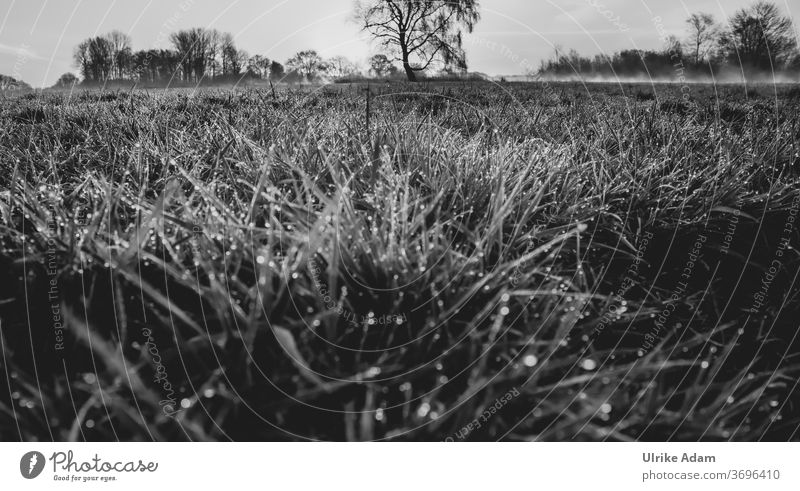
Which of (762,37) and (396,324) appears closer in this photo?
(396,324)

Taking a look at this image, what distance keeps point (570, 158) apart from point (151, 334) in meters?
1.59

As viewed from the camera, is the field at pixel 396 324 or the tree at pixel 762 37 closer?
the field at pixel 396 324

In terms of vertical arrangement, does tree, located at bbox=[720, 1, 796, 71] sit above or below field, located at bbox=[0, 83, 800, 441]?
above

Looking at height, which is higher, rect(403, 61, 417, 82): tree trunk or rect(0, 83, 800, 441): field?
rect(403, 61, 417, 82): tree trunk

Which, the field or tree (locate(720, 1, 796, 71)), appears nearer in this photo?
the field

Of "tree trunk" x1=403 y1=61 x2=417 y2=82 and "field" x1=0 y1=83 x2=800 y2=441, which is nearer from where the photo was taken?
"field" x1=0 y1=83 x2=800 y2=441

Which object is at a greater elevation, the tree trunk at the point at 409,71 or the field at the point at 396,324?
the tree trunk at the point at 409,71

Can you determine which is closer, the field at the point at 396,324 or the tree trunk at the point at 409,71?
the field at the point at 396,324

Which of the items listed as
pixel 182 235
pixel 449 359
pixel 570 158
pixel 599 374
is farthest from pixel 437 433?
pixel 570 158

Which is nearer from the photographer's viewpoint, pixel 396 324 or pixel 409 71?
pixel 396 324

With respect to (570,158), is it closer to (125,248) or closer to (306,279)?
(306,279)

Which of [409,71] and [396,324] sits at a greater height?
[409,71]

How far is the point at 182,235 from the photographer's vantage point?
1.22m

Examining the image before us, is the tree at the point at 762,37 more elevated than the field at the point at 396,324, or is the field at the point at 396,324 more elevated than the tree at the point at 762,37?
the tree at the point at 762,37
